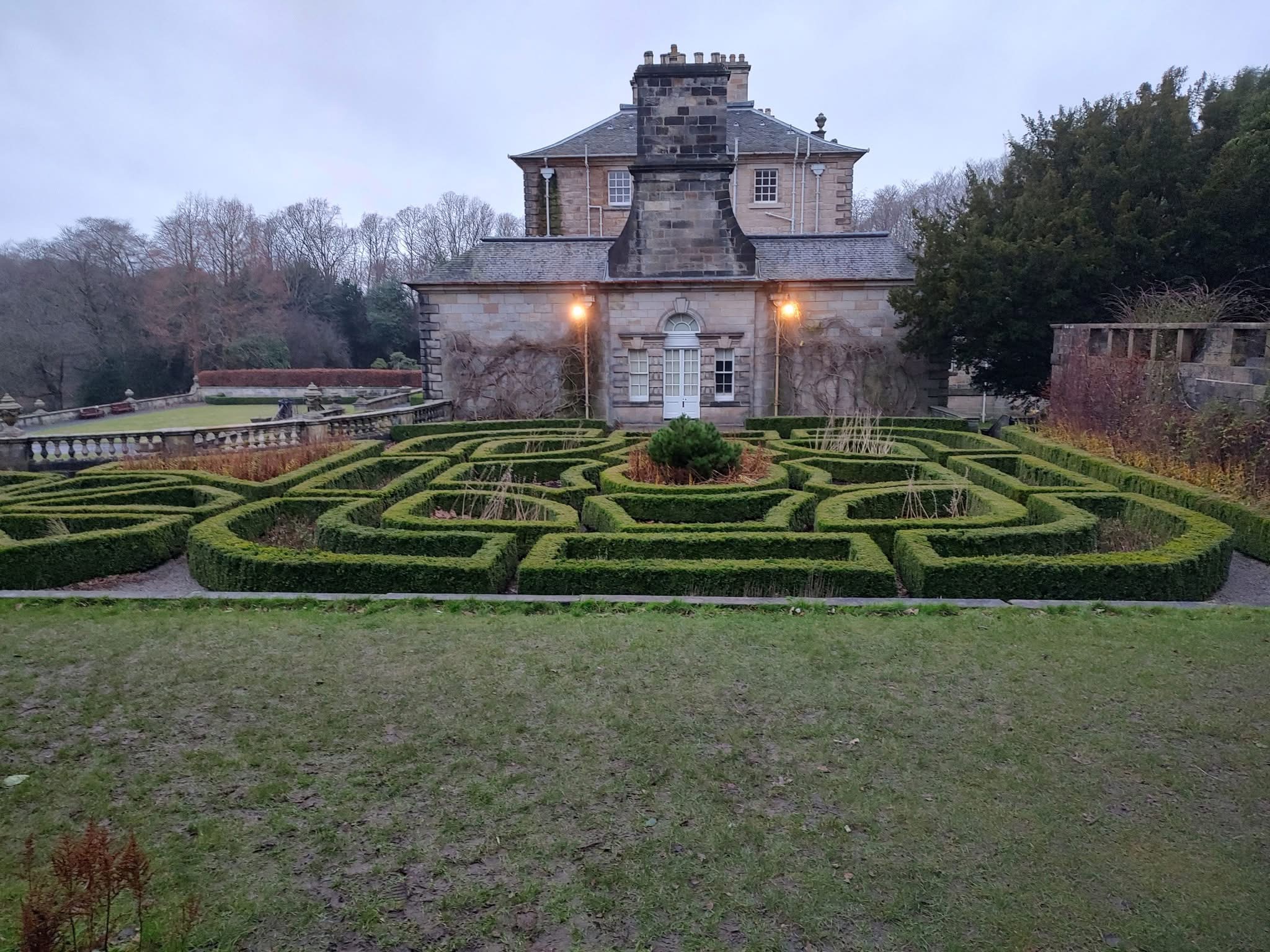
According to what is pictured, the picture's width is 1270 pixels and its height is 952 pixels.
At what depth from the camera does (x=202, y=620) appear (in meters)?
6.56

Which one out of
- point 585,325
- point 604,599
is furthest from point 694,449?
point 585,325

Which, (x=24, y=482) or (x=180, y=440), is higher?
(x=180, y=440)

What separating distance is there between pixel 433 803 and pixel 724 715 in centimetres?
182

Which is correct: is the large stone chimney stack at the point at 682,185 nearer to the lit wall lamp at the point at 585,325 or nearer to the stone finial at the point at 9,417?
the lit wall lamp at the point at 585,325

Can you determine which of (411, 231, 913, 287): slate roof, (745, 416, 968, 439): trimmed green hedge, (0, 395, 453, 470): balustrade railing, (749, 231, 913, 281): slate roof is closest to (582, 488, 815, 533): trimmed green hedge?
(745, 416, 968, 439): trimmed green hedge

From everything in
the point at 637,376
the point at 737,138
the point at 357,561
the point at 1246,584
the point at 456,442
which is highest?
the point at 737,138

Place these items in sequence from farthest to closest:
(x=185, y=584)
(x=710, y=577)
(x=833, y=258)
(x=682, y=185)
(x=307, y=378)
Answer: (x=307, y=378) < (x=833, y=258) < (x=682, y=185) < (x=185, y=584) < (x=710, y=577)

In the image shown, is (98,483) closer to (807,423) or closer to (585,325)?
(585,325)

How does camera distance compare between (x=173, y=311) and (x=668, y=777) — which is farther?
(x=173, y=311)

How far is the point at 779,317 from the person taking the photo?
20328 millimetres

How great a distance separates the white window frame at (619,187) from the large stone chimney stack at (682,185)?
9013 mm

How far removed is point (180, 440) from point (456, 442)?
5.95m

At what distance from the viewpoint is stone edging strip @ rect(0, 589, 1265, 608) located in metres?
6.81

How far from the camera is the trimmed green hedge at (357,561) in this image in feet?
24.3
